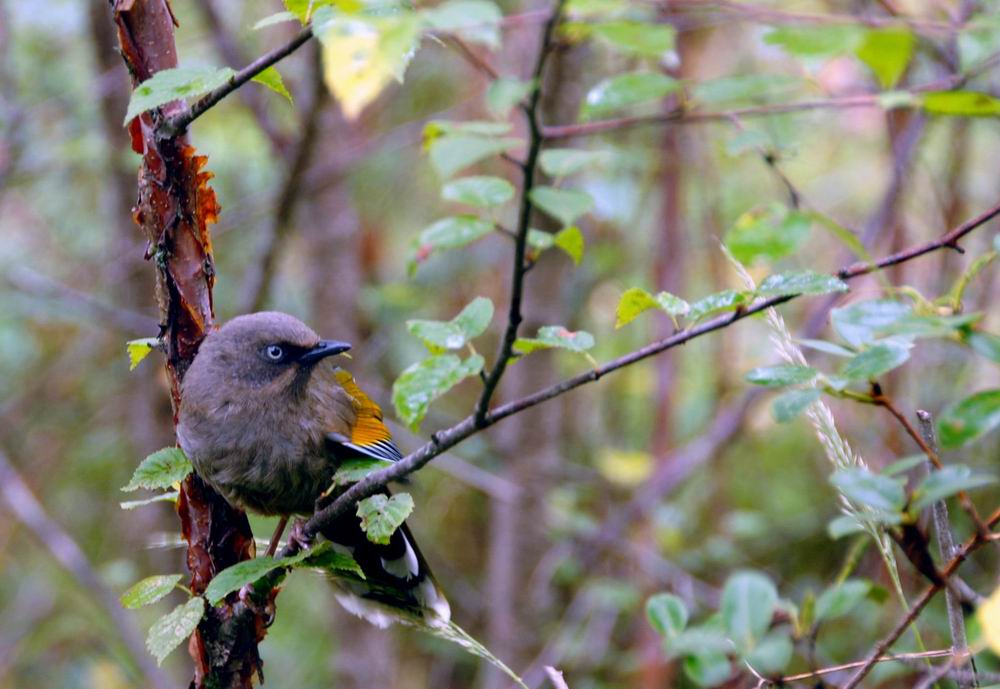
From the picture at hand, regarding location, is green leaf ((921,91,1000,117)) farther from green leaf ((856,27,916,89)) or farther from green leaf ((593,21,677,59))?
Answer: green leaf ((593,21,677,59))

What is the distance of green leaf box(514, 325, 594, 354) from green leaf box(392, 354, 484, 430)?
0.09 meters

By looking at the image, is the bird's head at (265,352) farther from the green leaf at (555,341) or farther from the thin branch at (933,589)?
the thin branch at (933,589)

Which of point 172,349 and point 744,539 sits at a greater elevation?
point 172,349

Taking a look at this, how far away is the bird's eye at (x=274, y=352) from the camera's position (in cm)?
326

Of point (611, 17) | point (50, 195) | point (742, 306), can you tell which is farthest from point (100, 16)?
point (742, 306)

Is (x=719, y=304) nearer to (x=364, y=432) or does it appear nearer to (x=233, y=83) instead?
(x=233, y=83)

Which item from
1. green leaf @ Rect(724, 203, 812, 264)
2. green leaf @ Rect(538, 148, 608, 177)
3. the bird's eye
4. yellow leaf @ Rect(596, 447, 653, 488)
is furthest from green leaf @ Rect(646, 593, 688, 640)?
yellow leaf @ Rect(596, 447, 653, 488)

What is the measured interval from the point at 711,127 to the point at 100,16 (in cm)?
407

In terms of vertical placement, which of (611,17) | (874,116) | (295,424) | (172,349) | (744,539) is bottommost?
(744,539)

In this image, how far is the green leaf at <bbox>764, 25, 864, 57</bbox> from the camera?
71.2 inches

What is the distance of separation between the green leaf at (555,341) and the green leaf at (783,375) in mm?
321

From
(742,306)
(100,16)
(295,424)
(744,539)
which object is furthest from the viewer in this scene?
(744,539)

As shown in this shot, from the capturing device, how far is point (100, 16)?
5742 millimetres

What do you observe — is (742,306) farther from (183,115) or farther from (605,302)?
(605,302)
